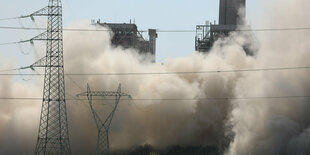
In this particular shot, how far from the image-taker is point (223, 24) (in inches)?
3329

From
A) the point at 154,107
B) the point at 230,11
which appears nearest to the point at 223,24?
the point at 230,11

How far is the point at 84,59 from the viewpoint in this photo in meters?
58.7

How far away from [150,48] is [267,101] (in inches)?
1751

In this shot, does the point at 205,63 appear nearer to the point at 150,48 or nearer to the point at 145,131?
the point at 145,131

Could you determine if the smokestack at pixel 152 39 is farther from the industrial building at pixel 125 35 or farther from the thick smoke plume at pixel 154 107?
→ the thick smoke plume at pixel 154 107

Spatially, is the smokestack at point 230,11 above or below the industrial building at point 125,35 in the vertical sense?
above

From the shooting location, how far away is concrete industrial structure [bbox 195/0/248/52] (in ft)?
264

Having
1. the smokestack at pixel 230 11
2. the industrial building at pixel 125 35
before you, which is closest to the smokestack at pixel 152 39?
the industrial building at pixel 125 35

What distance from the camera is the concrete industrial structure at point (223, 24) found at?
80.4m

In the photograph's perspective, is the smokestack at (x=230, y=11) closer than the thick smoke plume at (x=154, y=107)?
No

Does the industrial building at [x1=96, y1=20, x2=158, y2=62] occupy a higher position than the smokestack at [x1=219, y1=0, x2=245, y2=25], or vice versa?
the smokestack at [x1=219, y1=0, x2=245, y2=25]

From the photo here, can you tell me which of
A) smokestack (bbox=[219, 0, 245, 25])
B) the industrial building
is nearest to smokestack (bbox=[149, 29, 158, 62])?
the industrial building

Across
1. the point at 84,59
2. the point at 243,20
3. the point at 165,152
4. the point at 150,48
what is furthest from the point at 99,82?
the point at 150,48

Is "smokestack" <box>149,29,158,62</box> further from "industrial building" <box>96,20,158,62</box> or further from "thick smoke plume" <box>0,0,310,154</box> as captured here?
"thick smoke plume" <box>0,0,310,154</box>
